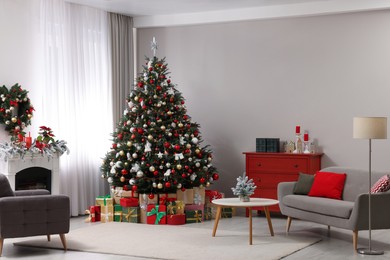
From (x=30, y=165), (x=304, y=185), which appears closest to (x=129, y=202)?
(x=30, y=165)

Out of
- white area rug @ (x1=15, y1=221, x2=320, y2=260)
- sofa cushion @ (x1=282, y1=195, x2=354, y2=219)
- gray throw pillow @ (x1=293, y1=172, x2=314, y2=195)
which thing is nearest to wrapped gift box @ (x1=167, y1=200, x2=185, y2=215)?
white area rug @ (x1=15, y1=221, x2=320, y2=260)

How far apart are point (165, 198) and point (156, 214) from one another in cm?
26

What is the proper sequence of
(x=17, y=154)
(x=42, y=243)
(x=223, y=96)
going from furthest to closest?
1. (x=223, y=96)
2. (x=17, y=154)
3. (x=42, y=243)

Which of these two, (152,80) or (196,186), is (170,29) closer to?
(152,80)

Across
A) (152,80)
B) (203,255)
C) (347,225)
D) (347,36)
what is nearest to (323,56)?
(347,36)

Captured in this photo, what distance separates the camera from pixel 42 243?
7949 millimetres

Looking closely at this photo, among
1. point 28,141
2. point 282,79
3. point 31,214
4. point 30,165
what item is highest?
point 282,79

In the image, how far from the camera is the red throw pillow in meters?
8.52

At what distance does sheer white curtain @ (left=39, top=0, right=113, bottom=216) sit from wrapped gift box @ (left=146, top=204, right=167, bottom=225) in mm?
1408

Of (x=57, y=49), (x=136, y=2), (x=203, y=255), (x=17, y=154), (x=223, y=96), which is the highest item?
(x=136, y=2)

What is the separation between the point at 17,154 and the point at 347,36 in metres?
5.09

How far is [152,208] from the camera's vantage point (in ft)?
31.8

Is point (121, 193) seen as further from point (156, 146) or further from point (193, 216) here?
point (193, 216)

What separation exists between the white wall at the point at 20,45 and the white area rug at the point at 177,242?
7.49 feet
